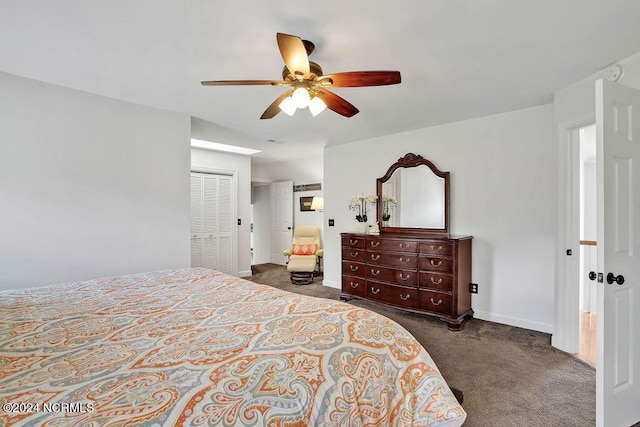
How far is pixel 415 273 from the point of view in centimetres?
358

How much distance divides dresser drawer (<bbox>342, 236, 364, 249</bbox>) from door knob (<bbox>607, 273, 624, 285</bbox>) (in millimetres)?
2644

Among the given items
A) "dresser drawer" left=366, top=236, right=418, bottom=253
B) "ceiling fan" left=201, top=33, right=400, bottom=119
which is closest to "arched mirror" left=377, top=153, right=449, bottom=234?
"dresser drawer" left=366, top=236, right=418, bottom=253

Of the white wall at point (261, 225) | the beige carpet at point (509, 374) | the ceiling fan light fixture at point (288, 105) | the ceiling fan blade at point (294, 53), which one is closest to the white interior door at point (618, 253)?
the beige carpet at point (509, 374)

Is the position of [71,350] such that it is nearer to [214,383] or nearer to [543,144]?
[214,383]

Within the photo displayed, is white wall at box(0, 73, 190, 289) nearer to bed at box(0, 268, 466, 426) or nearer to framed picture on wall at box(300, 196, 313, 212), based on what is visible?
bed at box(0, 268, 466, 426)

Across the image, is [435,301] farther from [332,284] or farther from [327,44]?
[327,44]

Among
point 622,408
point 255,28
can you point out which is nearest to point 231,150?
point 255,28

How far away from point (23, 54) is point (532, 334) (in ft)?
16.4

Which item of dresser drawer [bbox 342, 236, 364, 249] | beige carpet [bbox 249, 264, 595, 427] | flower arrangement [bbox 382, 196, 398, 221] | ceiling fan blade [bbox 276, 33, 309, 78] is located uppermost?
ceiling fan blade [bbox 276, 33, 309, 78]

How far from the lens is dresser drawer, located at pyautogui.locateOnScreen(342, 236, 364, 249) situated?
13.6 feet

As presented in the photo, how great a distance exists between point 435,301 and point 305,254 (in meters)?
3.02

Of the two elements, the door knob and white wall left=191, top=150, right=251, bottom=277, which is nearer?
the door knob

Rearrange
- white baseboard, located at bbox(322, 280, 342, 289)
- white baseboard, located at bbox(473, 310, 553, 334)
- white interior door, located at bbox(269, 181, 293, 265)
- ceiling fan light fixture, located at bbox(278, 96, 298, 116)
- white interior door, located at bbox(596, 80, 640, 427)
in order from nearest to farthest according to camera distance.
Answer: white interior door, located at bbox(596, 80, 640, 427), ceiling fan light fixture, located at bbox(278, 96, 298, 116), white baseboard, located at bbox(473, 310, 553, 334), white baseboard, located at bbox(322, 280, 342, 289), white interior door, located at bbox(269, 181, 293, 265)

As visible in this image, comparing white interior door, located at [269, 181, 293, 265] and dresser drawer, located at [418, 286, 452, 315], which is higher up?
white interior door, located at [269, 181, 293, 265]
